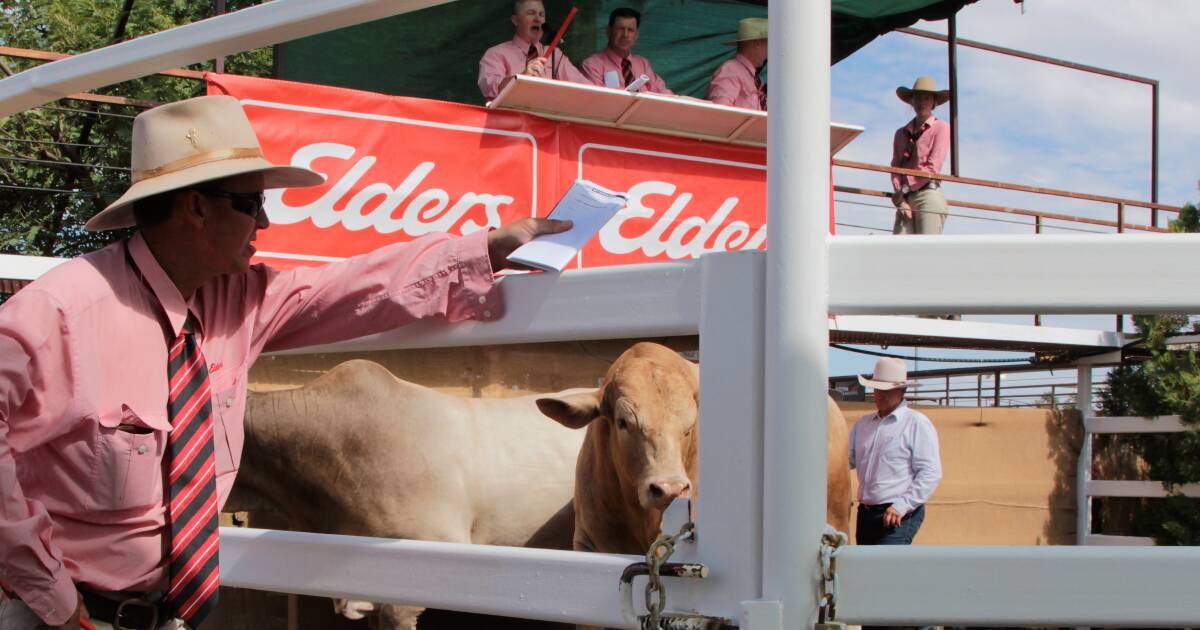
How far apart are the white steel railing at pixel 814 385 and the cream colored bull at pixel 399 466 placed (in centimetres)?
250

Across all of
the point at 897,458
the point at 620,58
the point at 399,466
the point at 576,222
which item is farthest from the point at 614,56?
the point at 576,222

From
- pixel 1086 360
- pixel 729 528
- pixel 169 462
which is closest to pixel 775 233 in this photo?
pixel 729 528

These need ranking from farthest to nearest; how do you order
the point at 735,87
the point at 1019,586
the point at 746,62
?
the point at 746,62 < the point at 735,87 < the point at 1019,586

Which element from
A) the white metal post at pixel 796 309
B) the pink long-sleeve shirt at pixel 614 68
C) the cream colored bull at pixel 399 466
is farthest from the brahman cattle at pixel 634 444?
the pink long-sleeve shirt at pixel 614 68

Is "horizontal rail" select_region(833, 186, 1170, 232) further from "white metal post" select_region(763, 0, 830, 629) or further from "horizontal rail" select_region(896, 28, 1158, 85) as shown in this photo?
"white metal post" select_region(763, 0, 830, 629)

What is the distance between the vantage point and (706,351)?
6.03 ft

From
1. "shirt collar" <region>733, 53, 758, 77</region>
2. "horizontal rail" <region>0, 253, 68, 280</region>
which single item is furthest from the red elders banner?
"horizontal rail" <region>0, 253, 68, 280</region>

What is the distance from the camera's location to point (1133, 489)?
35.2ft

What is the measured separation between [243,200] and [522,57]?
565 cm

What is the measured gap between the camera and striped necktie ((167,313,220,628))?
2.12 metres

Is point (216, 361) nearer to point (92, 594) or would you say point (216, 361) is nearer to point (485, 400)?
Answer: point (92, 594)

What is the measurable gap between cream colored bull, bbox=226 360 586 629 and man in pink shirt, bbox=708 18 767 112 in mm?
3881

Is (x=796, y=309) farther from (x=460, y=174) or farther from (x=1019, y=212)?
(x=1019, y=212)

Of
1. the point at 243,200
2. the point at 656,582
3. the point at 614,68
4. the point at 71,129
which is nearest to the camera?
the point at 656,582
